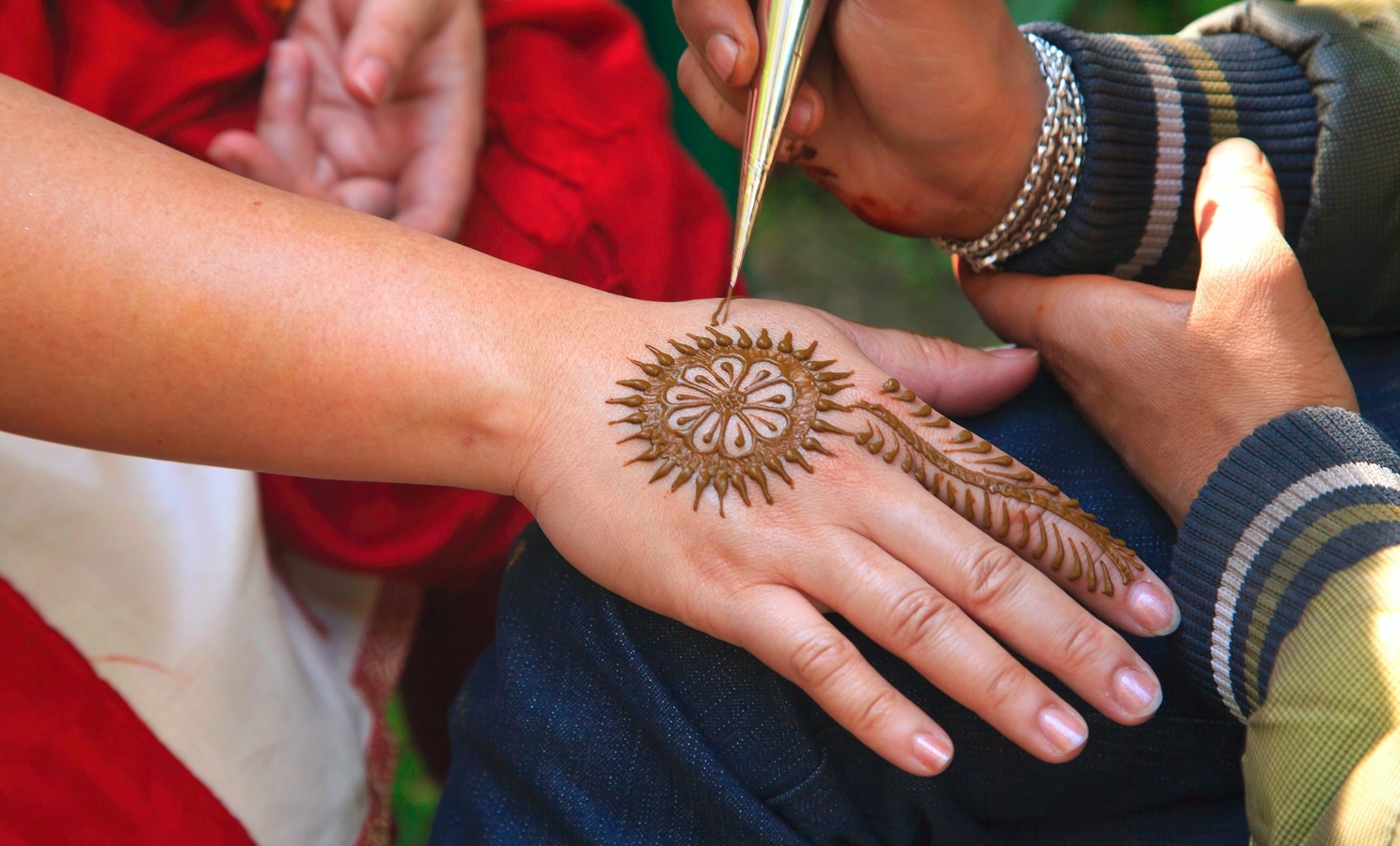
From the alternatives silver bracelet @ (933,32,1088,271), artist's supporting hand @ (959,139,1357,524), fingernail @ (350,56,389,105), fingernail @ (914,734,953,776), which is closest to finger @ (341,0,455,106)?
fingernail @ (350,56,389,105)

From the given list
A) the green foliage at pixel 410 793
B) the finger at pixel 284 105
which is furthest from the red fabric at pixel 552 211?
the green foliage at pixel 410 793

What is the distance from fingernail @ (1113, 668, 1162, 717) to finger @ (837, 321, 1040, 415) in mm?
337

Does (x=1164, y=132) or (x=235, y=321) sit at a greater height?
(x=1164, y=132)

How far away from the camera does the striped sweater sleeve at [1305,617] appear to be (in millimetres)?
718

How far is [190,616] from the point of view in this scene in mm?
1110

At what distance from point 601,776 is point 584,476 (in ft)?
0.95

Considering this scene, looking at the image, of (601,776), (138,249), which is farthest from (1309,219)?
(138,249)

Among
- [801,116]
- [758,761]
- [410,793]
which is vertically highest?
[801,116]

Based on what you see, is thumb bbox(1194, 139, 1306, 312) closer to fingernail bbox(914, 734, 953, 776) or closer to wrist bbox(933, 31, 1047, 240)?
wrist bbox(933, 31, 1047, 240)

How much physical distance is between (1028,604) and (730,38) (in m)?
0.72

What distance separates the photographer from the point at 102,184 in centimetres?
90

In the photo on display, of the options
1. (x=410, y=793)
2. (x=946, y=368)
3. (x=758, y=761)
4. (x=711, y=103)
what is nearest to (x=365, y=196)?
(x=711, y=103)

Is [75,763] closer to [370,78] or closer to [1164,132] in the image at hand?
[370,78]

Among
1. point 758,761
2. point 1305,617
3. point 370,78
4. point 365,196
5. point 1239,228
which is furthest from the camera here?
point 365,196
